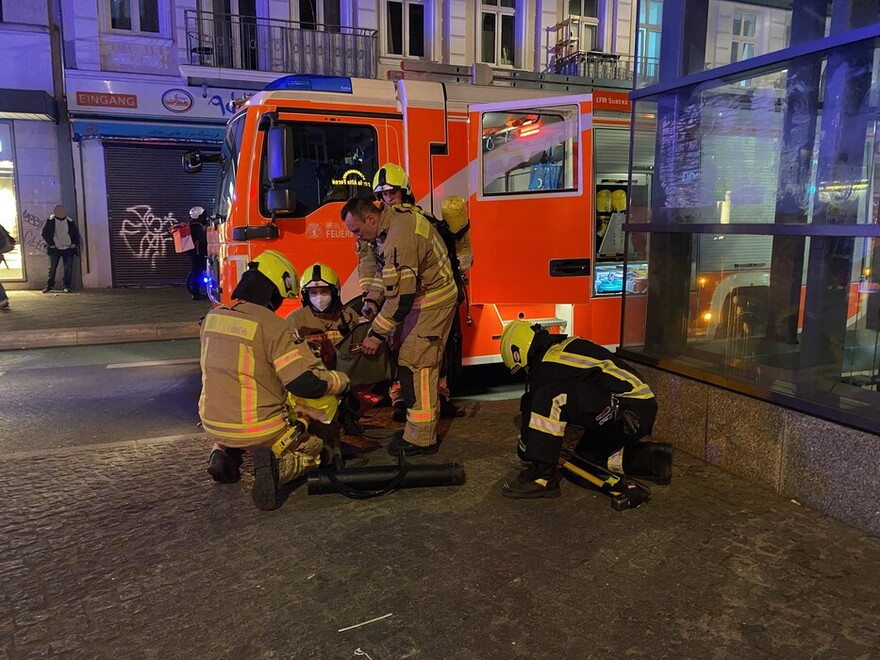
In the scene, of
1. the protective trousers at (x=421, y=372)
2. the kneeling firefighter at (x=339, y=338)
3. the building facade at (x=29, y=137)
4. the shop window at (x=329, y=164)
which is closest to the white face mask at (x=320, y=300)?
the kneeling firefighter at (x=339, y=338)

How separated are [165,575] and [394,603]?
112 cm

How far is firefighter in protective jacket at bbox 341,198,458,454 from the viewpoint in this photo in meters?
4.45

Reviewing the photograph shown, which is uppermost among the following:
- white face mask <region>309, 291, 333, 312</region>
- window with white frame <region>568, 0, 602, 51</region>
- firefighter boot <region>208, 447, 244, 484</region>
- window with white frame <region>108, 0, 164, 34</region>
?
window with white frame <region>568, 0, 602, 51</region>

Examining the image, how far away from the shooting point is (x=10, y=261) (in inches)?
571

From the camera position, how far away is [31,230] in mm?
14391

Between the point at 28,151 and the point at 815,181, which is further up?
the point at 28,151

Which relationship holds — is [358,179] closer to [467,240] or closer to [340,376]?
[467,240]

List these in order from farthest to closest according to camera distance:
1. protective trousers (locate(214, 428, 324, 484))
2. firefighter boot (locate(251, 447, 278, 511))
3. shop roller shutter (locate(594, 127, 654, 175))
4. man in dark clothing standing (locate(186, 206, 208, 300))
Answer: man in dark clothing standing (locate(186, 206, 208, 300)), shop roller shutter (locate(594, 127, 654, 175)), protective trousers (locate(214, 428, 324, 484)), firefighter boot (locate(251, 447, 278, 511))

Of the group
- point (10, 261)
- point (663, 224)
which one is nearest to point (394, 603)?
point (663, 224)

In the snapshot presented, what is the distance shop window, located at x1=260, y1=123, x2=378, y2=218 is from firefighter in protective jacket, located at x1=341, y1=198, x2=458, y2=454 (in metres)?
1.16

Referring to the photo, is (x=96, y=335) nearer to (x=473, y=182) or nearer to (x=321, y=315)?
(x=321, y=315)

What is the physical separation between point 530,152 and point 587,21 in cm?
1249

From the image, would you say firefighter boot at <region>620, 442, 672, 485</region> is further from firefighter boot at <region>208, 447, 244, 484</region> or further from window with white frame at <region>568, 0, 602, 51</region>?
window with white frame at <region>568, 0, 602, 51</region>

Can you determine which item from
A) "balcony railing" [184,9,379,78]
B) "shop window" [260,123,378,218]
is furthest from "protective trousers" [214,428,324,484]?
"balcony railing" [184,9,379,78]
